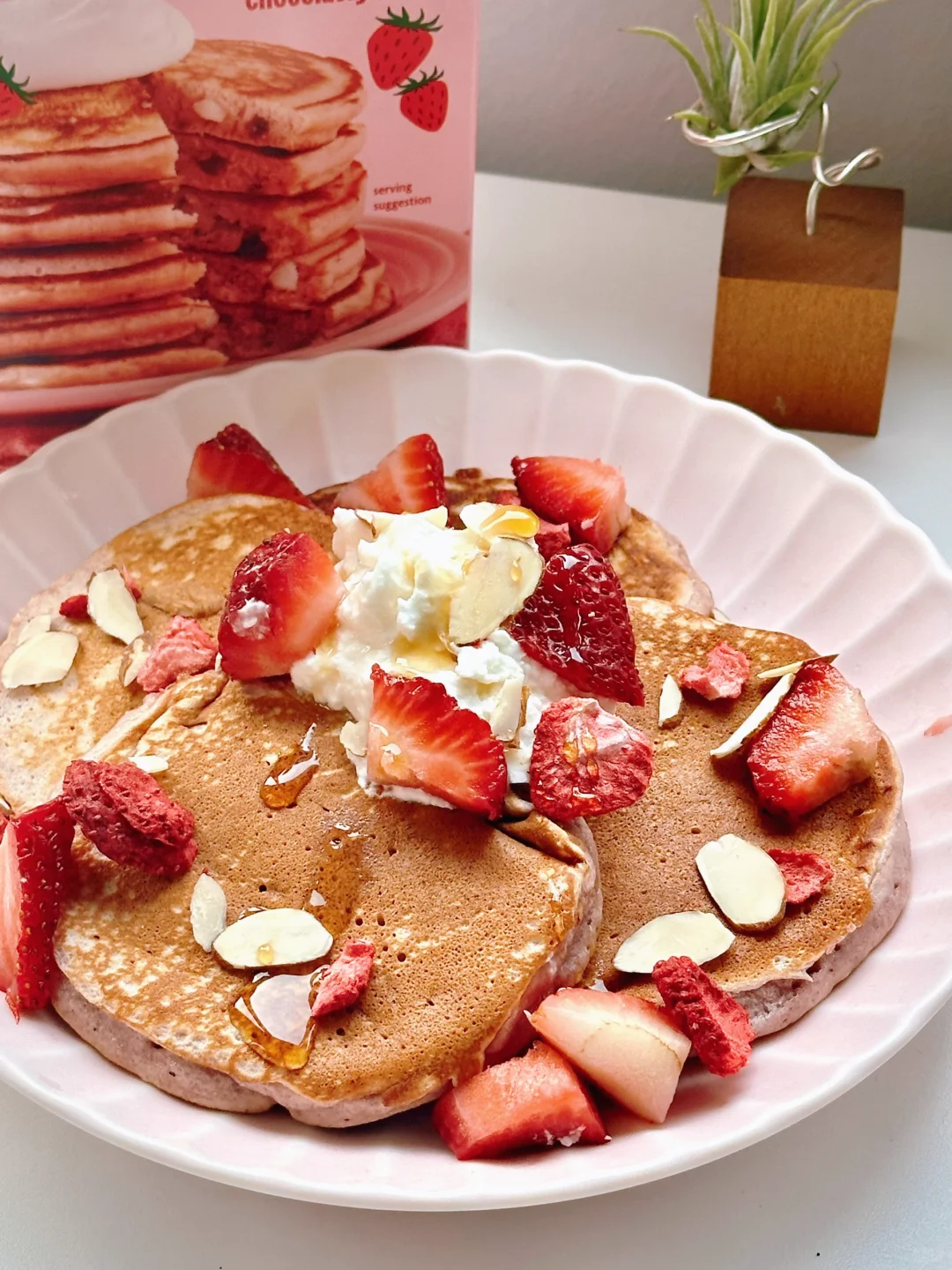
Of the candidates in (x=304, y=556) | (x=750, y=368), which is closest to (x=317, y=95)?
(x=304, y=556)

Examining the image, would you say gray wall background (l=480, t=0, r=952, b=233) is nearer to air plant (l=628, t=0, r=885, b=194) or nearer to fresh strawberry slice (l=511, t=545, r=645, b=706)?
air plant (l=628, t=0, r=885, b=194)

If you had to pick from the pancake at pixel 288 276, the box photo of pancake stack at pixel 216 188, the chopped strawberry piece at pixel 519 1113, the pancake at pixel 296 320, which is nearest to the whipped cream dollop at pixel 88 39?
the box photo of pancake stack at pixel 216 188

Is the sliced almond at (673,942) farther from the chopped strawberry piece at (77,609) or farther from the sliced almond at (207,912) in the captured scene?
the chopped strawberry piece at (77,609)

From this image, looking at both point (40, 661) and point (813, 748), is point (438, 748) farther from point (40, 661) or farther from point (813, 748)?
point (40, 661)

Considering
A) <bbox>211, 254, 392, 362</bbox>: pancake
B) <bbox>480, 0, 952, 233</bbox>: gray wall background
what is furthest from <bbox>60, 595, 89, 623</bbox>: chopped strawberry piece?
<bbox>480, 0, 952, 233</bbox>: gray wall background

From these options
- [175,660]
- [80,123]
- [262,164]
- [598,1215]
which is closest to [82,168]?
[80,123]

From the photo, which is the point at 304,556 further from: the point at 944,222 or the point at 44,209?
the point at 944,222
